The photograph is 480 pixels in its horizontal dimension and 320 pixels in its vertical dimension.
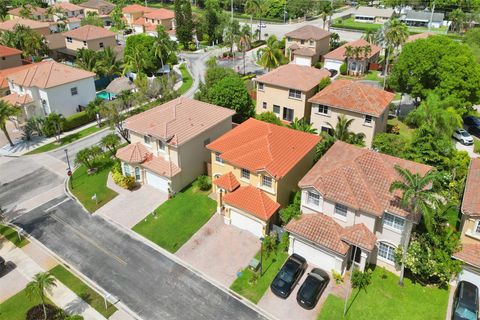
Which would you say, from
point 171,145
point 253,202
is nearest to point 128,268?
point 253,202

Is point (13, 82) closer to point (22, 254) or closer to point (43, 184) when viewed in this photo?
point (43, 184)

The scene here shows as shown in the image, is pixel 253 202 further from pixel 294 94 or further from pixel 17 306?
pixel 294 94

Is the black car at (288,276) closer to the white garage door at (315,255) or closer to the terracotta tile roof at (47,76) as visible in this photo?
the white garage door at (315,255)

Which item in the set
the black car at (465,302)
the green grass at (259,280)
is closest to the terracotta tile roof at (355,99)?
the green grass at (259,280)

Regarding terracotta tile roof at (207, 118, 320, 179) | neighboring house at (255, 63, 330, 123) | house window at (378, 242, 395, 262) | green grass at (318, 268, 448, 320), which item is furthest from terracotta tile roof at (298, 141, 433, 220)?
neighboring house at (255, 63, 330, 123)

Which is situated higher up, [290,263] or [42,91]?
[42,91]

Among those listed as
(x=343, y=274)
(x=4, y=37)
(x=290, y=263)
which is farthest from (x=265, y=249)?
(x=4, y=37)
